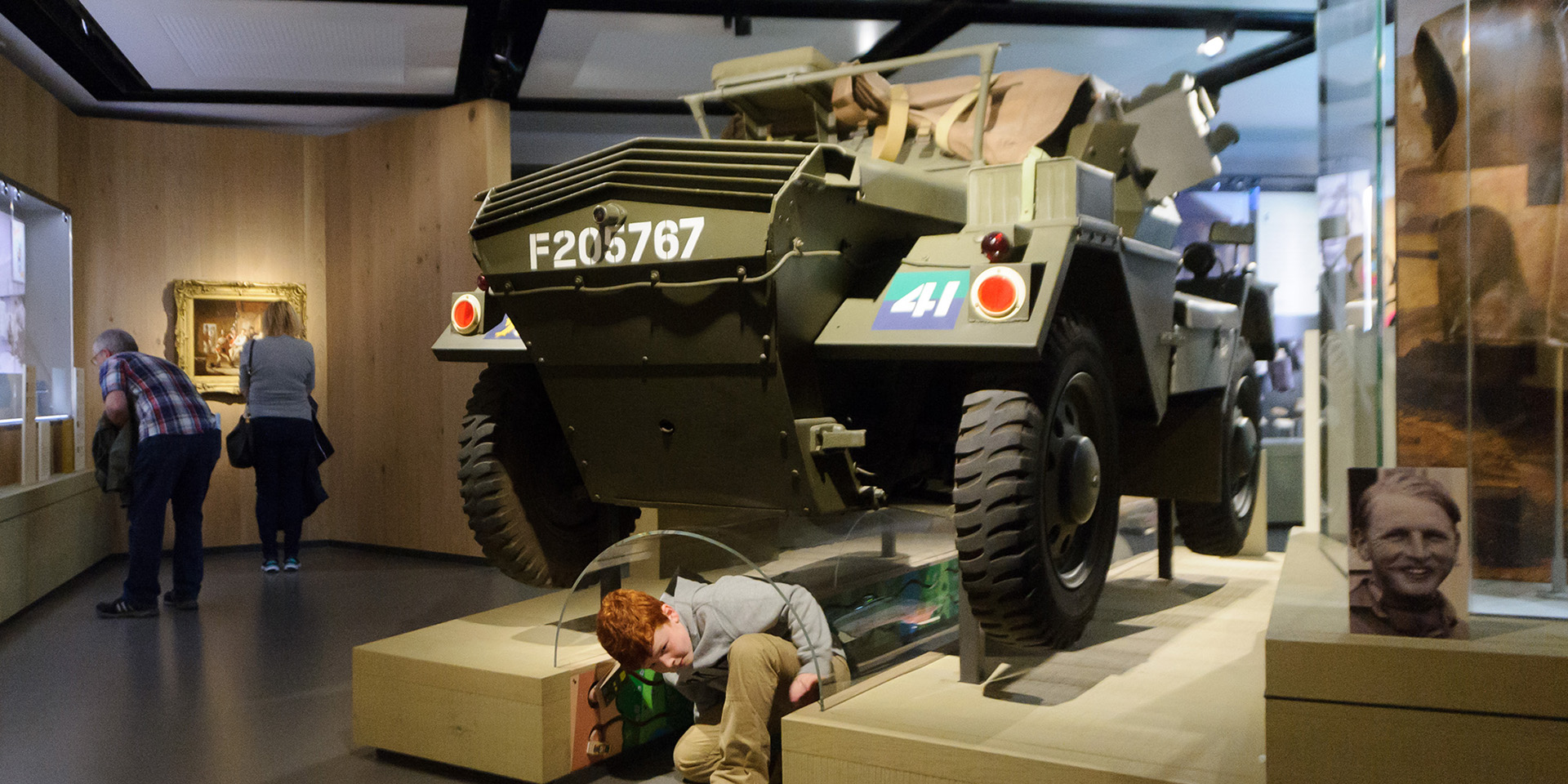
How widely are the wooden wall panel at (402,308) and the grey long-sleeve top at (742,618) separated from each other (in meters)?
4.85

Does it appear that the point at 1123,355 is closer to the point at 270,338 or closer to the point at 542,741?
the point at 542,741

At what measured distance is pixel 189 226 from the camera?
888 cm

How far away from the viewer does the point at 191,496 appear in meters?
6.62

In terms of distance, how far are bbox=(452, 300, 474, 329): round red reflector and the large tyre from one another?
0.55ft

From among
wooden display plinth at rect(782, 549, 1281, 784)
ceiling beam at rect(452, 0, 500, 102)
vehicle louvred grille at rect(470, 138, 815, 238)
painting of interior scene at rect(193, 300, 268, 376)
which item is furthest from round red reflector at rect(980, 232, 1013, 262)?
painting of interior scene at rect(193, 300, 268, 376)

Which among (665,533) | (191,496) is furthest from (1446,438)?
(191,496)

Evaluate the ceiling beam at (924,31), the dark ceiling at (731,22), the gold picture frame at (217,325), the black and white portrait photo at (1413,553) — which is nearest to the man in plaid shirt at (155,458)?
the dark ceiling at (731,22)

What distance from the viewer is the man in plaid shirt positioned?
6.39 meters

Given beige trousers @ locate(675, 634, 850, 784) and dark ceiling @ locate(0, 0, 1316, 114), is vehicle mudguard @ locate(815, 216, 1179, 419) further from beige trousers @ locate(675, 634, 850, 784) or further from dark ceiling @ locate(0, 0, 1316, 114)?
dark ceiling @ locate(0, 0, 1316, 114)

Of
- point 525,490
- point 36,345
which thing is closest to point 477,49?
point 36,345

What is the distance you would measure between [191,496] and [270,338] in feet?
4.86

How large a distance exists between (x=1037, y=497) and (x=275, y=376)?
5992 mm

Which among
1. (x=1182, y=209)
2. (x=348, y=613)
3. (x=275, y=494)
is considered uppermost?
(x=1182, y=209)

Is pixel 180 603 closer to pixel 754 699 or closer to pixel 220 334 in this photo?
pixel 220 334
